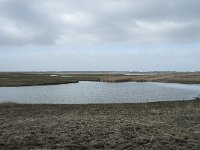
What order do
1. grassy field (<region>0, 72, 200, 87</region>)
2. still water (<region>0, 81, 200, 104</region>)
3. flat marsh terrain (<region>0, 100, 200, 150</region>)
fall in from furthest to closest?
grassy field (<region>0, 72, 200, 87</region>)
still water (<region>0, 81, 200, 104</region>)
flat marsh terrain (<region>0, 100, 200, 150</region>)

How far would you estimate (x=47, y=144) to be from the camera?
1148 centimetres

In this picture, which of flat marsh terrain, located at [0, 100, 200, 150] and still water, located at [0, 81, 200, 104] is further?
still water, located at [0, 81, 200, 104]

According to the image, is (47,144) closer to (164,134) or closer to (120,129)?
(120,129)

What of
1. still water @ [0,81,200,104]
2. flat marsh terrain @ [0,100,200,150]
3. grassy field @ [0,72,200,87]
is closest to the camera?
flat marsh terrain @ [0,100,200,150]

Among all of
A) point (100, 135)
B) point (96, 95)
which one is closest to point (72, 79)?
point (96, 95)

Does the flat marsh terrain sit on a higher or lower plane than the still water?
higher

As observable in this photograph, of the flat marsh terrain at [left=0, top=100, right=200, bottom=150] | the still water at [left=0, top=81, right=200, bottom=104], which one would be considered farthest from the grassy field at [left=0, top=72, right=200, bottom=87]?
the flat marsh terrain at [left=0, top=100, right=200, bottom=150]

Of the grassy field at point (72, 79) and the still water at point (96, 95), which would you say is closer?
the still water at point (96, 95)

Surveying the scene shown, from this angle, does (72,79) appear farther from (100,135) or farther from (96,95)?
(100,135)

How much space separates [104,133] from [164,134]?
222 centimetres

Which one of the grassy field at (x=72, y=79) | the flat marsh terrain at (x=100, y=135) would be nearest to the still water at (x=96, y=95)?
the grassy field at (x=72, y=79)

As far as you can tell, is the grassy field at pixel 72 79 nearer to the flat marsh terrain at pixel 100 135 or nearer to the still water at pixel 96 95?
the still water at pixel 96 95

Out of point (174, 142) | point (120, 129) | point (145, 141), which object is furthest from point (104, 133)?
point (174, 142)

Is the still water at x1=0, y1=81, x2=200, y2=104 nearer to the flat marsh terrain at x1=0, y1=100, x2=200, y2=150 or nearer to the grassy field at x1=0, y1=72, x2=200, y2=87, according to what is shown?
the grassy field at x1=0, y1=72, x2=200, y2=87
